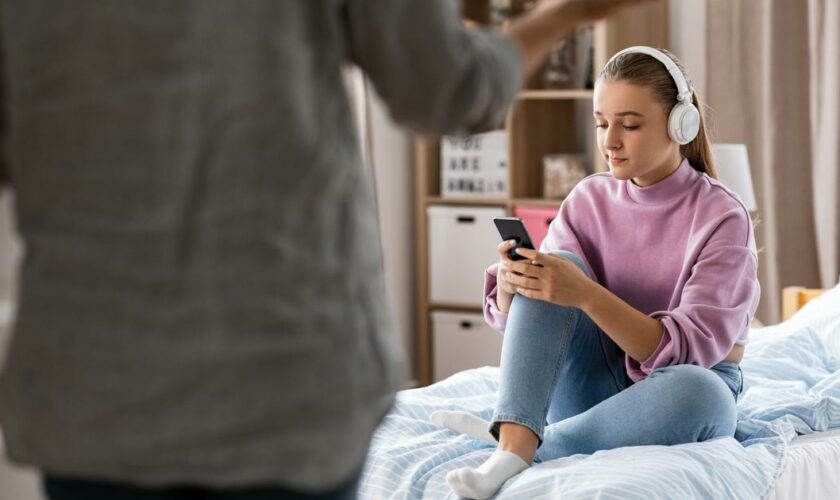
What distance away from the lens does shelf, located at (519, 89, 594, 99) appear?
3.51 meters

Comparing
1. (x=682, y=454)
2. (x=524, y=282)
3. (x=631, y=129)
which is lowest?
(x=682, y=454)

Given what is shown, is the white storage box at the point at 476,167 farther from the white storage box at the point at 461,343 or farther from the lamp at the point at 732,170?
the lamp at the point at 732,170

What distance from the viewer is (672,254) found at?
6.46ft

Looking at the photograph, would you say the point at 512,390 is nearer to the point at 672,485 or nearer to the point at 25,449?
the point at 672,485

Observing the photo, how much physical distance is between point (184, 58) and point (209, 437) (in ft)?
0.85

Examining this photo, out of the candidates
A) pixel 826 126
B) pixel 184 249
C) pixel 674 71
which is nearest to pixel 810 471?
pixel 674 71

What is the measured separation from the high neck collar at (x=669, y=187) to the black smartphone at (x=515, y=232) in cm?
31

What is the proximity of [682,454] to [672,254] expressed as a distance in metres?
0.40

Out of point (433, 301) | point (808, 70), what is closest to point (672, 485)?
point (808, 70)

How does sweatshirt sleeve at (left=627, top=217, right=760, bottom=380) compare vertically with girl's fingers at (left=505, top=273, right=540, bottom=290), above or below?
below

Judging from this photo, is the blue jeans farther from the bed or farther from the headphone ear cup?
the headphone ear cup

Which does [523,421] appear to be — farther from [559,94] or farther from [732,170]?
[559,94]

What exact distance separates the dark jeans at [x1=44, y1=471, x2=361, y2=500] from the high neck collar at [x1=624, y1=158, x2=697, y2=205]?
1.26 metres

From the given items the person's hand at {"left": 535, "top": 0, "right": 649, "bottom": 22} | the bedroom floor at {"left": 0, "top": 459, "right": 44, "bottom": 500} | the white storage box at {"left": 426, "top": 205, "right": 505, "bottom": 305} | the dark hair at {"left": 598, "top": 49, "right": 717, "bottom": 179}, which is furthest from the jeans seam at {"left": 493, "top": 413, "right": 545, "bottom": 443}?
the white storage box at {"left": 426, "top": 205, "right": 505, "bottom": 305}
